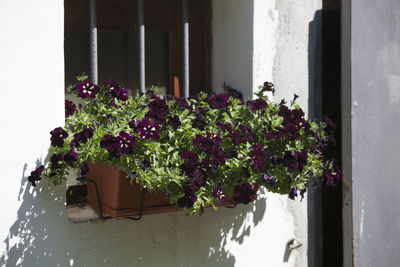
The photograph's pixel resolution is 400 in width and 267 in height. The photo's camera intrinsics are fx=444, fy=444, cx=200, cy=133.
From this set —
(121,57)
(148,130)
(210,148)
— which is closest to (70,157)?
(148,130)

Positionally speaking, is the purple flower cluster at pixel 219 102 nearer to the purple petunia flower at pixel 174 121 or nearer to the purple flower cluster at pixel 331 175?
the purple petunia flower at pixel 174 121

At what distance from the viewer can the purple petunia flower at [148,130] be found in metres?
1.70

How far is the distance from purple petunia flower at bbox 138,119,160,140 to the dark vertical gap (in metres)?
1.23

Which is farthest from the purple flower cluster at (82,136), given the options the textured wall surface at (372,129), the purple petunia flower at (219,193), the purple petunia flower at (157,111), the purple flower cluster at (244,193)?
the textured wall surface at (372,129)

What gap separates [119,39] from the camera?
2.43m

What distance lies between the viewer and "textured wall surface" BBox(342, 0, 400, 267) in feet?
7.65

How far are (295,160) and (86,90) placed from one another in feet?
3.08

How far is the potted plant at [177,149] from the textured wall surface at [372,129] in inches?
14.6

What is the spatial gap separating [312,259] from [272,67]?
1110 millimetres

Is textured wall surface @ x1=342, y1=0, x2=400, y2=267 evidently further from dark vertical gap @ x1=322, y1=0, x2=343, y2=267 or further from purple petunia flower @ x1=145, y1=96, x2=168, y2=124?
purple petunia flower @ x1=145, y1=96, x2=168, y2=124

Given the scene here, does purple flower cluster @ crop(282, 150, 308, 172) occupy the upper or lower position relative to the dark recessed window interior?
lower

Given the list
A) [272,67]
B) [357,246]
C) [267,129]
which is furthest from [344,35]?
[357,246]

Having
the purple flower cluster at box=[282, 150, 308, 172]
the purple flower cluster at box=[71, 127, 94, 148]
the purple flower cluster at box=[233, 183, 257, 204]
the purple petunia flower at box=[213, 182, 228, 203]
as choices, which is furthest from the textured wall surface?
the purple flower cluster at box=[71, 127, 94, 148]

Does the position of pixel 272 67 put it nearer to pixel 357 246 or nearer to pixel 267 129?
pixel 267 129
